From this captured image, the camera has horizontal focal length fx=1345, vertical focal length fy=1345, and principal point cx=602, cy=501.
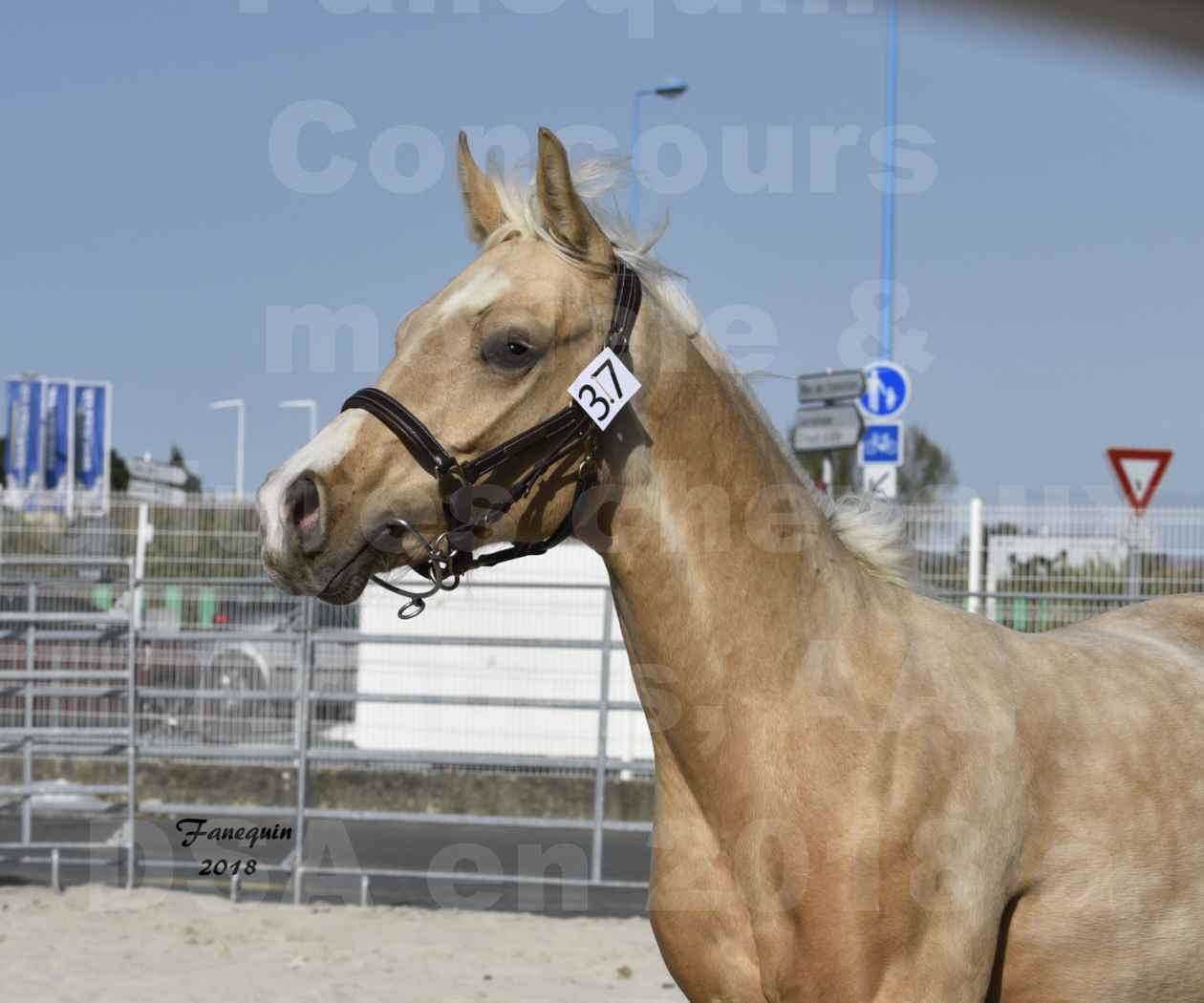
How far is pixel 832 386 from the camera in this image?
955cm

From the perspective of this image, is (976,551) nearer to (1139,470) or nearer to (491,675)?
(1139,470)

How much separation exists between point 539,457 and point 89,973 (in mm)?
5041

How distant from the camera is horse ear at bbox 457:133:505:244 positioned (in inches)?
109

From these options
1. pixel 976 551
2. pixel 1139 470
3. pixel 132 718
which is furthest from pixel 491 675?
pixel 1139 470

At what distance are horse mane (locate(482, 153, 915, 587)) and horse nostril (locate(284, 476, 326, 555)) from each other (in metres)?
0.66

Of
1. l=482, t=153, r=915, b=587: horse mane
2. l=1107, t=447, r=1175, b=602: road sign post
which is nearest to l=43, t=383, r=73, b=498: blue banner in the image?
l=1107, t=447, r=1175, b=602: road sign post

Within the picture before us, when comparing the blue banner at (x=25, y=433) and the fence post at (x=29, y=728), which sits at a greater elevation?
the blue banner at (x=25, y=433)

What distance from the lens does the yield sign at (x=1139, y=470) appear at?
1014 cm

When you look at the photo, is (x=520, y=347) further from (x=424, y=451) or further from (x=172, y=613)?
(x=172, y=613)

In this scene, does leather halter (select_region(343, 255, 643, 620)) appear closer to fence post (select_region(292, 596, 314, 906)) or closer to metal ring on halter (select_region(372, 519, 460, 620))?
metal ring on halter (select_region(372, 519, 460, 620))

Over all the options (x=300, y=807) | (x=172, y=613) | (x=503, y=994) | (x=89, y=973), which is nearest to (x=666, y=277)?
(x=503, y=994)

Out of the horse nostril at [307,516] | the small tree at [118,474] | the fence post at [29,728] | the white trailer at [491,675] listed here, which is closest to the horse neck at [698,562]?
the horse nostril at [307,516]

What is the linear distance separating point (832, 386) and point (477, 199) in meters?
7.01

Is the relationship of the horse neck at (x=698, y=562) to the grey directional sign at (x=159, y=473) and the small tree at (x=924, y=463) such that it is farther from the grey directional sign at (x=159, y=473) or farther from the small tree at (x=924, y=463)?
the small tree at (x=924, y=463)
